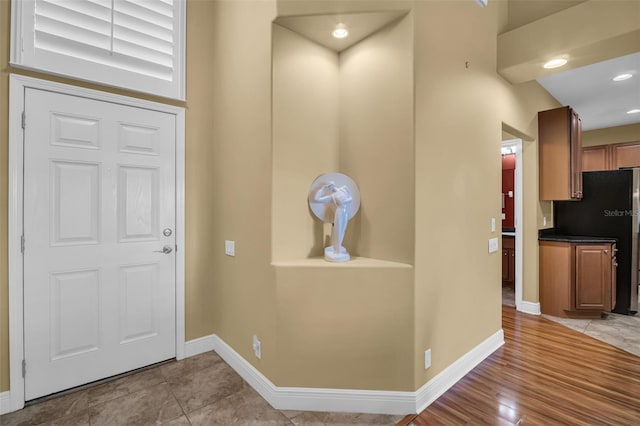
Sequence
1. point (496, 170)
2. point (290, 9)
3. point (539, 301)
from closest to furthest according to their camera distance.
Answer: point (290, 9)
point (496, 170)
point (539, 301)

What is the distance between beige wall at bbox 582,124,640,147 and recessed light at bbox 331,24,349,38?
18.7 feet

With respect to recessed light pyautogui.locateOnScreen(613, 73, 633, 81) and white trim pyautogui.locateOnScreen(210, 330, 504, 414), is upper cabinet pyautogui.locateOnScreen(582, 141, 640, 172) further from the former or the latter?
white trim pyautogui.locateOnScreen(210, 330, 504, 414)

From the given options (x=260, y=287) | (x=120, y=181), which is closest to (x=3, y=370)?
(x=120, y=181)

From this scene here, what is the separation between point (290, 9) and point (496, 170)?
213 cm

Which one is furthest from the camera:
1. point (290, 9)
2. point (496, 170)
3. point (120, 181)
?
point (496, 170)

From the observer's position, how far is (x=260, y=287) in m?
2.12

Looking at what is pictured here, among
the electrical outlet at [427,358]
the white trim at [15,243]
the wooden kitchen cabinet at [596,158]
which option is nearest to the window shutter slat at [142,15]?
the white trim at [15,243]

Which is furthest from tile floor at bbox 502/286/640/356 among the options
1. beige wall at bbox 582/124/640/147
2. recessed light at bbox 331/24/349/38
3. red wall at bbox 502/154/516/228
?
recessed light at bbox 331/24/349/38

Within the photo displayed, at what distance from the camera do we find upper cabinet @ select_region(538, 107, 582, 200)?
3543mm

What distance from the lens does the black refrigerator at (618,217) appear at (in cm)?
366

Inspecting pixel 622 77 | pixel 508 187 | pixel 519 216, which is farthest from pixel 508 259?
pixel 622 77

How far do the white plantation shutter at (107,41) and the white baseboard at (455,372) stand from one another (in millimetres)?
2826

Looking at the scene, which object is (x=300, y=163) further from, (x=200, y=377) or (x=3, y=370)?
(x=3, y=370)

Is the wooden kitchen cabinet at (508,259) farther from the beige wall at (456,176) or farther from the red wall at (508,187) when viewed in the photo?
the beige wall at (456,176)
